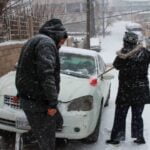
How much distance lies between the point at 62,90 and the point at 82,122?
59cm

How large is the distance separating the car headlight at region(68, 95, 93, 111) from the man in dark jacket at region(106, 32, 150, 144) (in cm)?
57

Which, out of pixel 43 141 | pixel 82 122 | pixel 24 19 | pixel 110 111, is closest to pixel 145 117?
pixel 110 111

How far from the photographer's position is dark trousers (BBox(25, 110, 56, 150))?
4.19m

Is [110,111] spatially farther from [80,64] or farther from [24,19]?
[24,19]

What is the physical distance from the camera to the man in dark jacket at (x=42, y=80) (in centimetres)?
397

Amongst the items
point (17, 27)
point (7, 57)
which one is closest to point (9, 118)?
point (7, 57)

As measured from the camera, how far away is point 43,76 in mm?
3957

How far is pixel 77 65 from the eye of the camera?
7.29 m

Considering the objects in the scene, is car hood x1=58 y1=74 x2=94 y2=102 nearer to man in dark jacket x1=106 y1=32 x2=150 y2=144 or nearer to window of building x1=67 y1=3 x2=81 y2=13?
man in dark jacket x1=106 y1=32 x2=150 y2=144

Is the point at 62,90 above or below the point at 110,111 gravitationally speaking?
above

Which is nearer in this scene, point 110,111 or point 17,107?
point 17,107

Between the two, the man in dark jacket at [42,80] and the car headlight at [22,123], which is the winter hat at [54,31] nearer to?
the man in dark jacket at [42,80]

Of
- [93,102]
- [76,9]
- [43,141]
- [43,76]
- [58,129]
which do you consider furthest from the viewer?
[76,9]

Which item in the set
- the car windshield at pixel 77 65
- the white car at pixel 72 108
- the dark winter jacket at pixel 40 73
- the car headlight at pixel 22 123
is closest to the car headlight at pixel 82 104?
the white car at pixel 72 108
